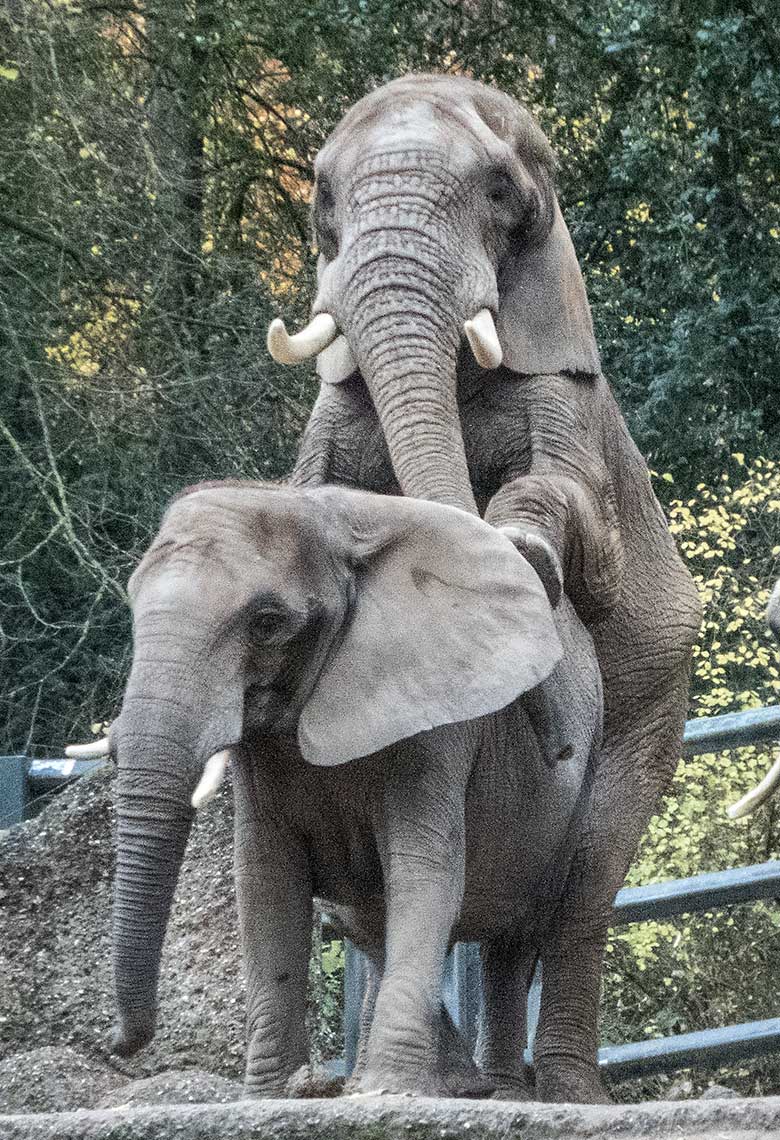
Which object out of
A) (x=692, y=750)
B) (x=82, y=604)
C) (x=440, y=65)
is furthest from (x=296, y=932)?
(x=440, y=65)

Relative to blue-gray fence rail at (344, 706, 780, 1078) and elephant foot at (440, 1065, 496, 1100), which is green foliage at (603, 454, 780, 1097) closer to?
blue-gray fence rail at (344, 706, 780, 1078)

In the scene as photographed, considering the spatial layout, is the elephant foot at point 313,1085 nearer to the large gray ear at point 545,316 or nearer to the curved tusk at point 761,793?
the curved tusk at point 761,793

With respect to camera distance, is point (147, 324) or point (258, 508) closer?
point (258, 508)

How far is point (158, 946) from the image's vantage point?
4801 mm

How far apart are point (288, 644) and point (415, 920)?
65 centimetres

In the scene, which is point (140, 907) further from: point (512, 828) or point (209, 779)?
Result: point (512, 828)

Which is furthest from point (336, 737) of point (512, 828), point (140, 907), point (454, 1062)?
point (454, 1062)

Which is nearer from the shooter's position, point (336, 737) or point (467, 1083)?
point (336, 737)

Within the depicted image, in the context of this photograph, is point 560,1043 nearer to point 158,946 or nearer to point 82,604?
point 158,946

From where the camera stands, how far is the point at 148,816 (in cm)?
476

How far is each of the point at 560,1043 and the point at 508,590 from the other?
147 centimetres

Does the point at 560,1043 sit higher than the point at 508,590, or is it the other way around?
the point at 508,590

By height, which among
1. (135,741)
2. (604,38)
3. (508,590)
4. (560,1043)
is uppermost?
A: (604,38)

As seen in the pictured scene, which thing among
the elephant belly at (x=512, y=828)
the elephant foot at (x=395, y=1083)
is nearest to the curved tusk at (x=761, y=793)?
the elephant belly at (x=512, y=828)
